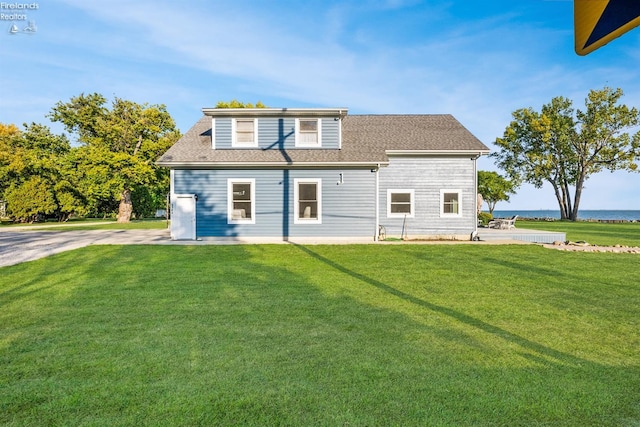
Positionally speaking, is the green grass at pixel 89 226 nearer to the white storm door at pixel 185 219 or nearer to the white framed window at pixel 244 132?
the white storm door at pixel 185 219

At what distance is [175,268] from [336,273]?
13.1ft

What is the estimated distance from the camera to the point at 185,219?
1470 centimetres

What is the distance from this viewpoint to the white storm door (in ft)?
48.1

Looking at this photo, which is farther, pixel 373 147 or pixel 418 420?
pixel 373 147

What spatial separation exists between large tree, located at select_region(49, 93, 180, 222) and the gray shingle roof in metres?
12.3

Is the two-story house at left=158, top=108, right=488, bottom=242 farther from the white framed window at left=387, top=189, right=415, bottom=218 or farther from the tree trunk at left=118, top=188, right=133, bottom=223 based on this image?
the tree trunk at left=118, top=188, right=133, bottom=223

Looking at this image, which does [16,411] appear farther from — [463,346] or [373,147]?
[373,147]

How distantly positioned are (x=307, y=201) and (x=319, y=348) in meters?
11.1

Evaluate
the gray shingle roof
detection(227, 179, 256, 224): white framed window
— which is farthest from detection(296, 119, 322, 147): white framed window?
detection(227, 179, 256, 224): white framed window

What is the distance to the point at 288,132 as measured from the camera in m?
15.3

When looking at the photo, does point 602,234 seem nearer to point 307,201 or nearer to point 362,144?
point 362,144

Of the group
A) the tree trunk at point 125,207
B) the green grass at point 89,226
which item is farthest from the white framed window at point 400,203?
the tree trunk at point 125,207

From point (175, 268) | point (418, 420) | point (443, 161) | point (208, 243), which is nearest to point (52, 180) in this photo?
point (208, 243)

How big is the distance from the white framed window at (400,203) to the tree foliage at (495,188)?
1136 inches
